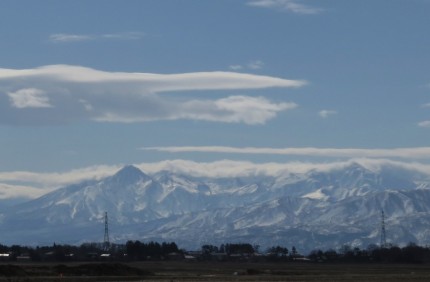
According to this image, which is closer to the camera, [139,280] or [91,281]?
[91,281]

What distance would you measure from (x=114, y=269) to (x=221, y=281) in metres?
31.5

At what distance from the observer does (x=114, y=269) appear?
144 metres

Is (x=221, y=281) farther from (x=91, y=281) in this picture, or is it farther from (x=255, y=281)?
(x=91, y=281)

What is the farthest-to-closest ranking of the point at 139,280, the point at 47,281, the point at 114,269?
the point at 114,269, the point at 139,280, the point at 47,281

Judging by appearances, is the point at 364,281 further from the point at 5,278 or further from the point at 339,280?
the point at 5,278

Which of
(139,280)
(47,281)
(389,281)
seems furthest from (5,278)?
(389,281)

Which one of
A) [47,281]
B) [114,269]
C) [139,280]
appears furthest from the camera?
[114,269]

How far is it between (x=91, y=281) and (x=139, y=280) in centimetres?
896

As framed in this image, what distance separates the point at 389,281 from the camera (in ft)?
378

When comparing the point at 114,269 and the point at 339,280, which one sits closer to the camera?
the point at 339,280

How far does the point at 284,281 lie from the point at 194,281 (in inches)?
400

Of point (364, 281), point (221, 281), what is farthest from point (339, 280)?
point (221, 281)

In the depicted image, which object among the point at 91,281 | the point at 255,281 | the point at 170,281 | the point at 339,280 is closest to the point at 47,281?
the point at 91,281

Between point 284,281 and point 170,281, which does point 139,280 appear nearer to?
point 170,281
